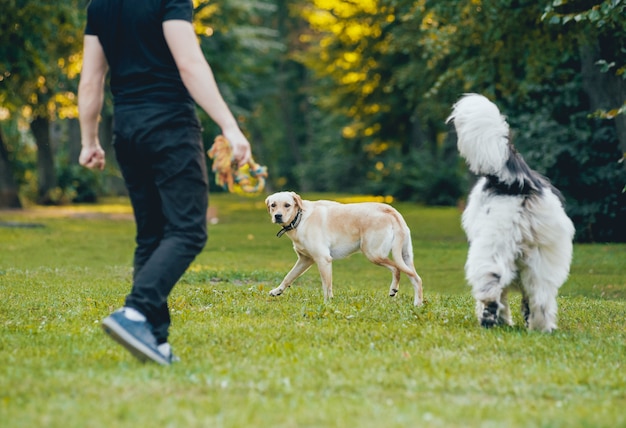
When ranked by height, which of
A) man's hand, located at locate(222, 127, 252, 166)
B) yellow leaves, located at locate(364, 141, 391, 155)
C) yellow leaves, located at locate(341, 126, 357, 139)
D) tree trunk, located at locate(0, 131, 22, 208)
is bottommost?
tree trunk, located at locate(0, 131, 22, 208)

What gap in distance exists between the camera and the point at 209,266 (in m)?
15.4

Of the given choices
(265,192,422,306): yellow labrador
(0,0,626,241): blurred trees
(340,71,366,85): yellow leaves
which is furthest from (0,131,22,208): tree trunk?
(265,192,422,306): yellow labrador

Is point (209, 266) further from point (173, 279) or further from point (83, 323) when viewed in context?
point (173, 279)

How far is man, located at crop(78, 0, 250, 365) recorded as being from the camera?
5242 millimetres

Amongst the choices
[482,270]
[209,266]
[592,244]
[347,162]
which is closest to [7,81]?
[209,266]

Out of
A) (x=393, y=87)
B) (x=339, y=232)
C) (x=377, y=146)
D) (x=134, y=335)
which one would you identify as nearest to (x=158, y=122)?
(x=134, y=335)

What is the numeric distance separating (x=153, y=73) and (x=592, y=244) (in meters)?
16.8

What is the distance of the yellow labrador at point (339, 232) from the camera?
30.2 ft

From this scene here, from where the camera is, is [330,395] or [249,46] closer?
[330,395]

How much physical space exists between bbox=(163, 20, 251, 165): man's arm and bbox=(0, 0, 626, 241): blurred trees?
17.9 feet

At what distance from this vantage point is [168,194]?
5395 mm

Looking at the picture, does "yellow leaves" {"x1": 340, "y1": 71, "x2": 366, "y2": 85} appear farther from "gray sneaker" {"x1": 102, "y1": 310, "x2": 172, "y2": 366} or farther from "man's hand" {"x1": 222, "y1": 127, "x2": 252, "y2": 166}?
"gray sneaker" {"x1": 102, "y1": 310, "x2": 172, "y2": 366}

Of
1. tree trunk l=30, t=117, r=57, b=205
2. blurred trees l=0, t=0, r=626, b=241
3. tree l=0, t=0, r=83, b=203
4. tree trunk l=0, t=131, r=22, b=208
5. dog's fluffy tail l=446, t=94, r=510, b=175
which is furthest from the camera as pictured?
tree trunk l=30, t=117, r=57, b=205

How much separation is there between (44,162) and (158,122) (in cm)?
2981
